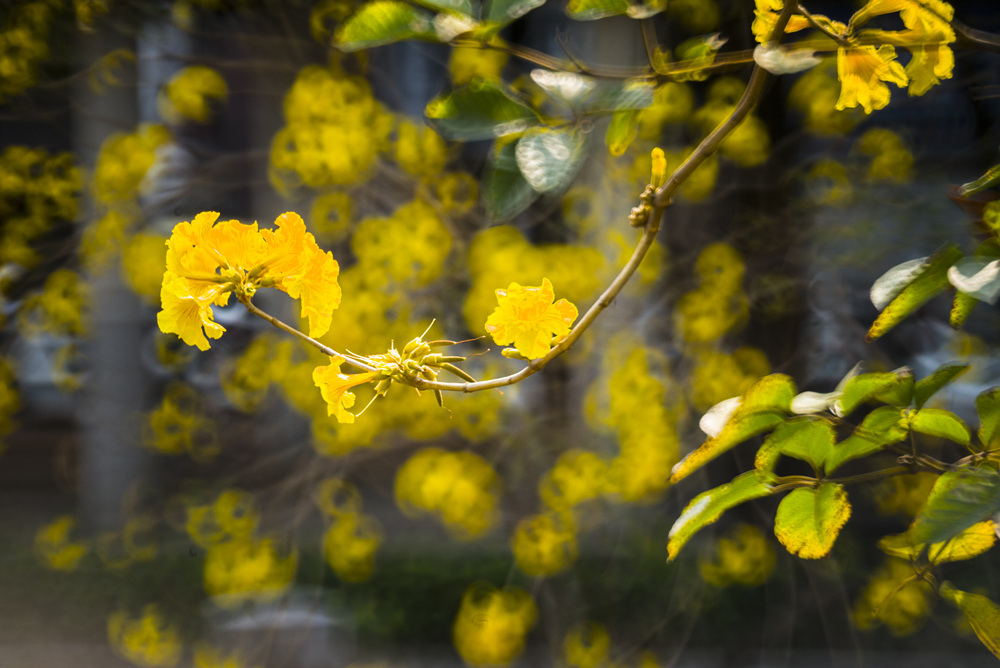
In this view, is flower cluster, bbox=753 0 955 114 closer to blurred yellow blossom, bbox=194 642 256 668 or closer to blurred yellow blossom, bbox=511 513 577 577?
blurred yellow blossom, bbox=511 513 577 577

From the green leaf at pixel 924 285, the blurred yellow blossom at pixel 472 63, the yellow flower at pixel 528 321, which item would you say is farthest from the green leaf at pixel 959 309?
the blurred yellow blossom at pixel 472 63

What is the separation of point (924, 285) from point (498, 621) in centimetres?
118

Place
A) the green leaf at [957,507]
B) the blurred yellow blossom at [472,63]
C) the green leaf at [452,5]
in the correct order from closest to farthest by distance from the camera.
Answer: the green leaf at [957,507], the green leaf at [452,5], the blurred yellow blossom at [472,63]

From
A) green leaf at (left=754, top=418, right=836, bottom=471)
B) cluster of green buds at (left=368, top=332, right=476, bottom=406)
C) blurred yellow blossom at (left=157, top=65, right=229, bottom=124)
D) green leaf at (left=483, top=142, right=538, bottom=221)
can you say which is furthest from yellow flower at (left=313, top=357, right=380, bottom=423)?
blurred yellow blossom at (left=157, top=65, right=229, bottom=124)

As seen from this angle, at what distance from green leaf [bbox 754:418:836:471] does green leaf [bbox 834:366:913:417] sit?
19mm

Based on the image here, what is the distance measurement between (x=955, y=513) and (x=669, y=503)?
107 centimetres

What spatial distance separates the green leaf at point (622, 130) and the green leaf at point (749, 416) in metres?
0.17

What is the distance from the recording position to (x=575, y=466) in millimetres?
1360

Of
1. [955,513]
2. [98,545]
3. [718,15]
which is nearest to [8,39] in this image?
[98,545]

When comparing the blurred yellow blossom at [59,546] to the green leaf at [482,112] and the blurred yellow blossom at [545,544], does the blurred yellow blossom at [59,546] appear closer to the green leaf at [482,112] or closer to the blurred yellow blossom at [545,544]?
the blurred yellow blossom at [545,544]

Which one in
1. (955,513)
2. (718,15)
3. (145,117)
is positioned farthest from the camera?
(145,117)

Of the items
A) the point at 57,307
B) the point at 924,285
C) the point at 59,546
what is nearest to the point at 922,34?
the point at 924,285

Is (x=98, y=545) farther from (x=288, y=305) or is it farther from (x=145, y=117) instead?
(x=145, y=117)

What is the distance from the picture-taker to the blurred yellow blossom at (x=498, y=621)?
1.37 metres
